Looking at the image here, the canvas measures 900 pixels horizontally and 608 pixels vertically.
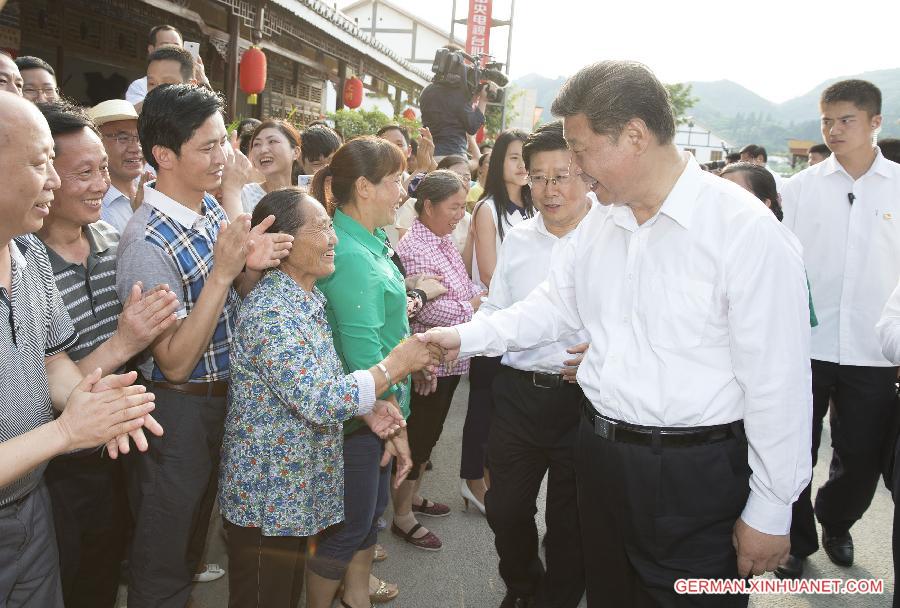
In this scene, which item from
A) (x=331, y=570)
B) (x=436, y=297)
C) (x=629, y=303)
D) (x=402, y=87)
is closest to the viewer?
(x=629, y=303)

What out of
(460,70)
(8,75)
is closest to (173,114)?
(8,75)

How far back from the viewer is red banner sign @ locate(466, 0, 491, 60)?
2486 cm

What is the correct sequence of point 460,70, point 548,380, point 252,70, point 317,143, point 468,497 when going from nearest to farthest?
point 548,380, point 468,497, point 317,143, point 460,70, point 252,70

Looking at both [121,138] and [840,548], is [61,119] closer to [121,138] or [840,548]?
[121,138]

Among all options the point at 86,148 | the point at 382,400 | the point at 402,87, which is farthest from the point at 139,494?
the point at 402,87

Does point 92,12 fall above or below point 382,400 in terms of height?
above

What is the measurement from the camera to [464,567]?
3391 mm

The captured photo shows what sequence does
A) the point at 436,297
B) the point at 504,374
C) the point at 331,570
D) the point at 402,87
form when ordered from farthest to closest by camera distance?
the point at 402,87 < the point at 436,297 < the point at 504,374 < the point at 331,570

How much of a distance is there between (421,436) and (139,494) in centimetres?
162

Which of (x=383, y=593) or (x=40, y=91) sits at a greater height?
(x=40, y=91)

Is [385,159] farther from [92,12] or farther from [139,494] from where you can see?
[92,12]

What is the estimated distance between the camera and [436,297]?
11.6 ft

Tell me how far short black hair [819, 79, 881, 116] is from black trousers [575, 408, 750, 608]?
2891mm

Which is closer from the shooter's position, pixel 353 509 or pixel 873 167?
pixel 353 509
